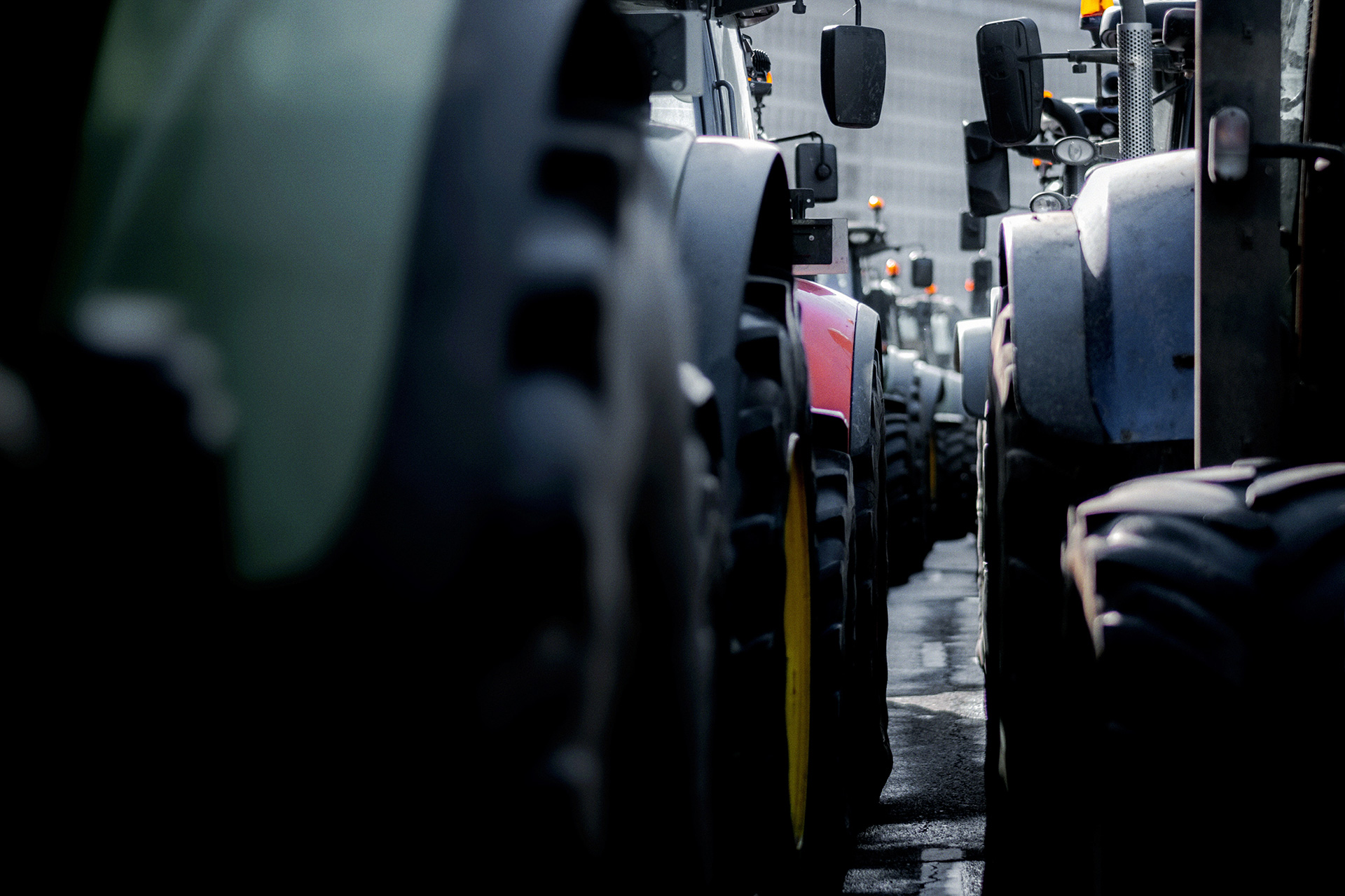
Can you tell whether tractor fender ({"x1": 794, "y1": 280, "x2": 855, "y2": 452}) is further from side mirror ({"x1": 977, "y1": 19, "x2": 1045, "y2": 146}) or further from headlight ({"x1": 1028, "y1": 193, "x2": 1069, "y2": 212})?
headlight ({"x1": 1028, "y1": 193, "x2": 1069, "y2": 212})

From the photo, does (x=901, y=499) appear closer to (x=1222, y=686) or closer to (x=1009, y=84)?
(x=1009, y=84)

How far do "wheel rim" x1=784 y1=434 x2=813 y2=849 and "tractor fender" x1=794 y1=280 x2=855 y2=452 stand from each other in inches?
26.1

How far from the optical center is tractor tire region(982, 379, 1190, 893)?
2.09m

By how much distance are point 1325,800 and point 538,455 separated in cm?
102

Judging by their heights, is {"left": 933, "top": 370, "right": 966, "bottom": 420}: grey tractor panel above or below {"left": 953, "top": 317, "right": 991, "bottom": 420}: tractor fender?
below

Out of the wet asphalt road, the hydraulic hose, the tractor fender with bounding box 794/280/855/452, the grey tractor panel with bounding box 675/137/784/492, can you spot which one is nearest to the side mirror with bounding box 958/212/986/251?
the wet asphalt road

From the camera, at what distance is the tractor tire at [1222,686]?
5.17 feet

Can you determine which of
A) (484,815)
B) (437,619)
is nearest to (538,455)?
(437,619)

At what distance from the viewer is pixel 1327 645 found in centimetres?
157

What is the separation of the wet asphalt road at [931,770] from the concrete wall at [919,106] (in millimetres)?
67183

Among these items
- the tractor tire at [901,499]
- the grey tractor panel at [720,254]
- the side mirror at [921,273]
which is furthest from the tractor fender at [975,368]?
the side mirror at [921,273]

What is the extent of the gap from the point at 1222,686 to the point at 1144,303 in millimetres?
930

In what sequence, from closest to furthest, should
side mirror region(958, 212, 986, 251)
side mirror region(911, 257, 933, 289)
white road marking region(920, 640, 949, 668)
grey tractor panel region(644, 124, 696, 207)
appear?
grey tractor panel region(644, 124, 696, 207) → white road marking region(920, 640, 949, 668) → side mirror region(958, 212, 986, 251) → side mirror region(911, 257, 933, 289)

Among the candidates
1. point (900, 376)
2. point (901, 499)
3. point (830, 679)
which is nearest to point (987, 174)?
point (830, 679)
